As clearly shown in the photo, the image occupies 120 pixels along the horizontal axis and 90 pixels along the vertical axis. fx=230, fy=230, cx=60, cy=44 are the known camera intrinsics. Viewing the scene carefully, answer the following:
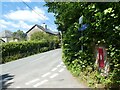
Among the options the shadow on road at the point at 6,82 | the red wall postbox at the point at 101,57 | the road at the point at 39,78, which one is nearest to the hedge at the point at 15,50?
the road at the point at 39,78

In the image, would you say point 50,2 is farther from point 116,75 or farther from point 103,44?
point 116,75

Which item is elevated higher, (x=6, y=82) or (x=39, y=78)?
(x=39, y=78)

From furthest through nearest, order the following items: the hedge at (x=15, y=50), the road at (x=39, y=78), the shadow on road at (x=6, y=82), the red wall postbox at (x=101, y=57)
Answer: the hedge at (x=15, y=50) < the shadow on road at (x=6, y=82) < the road at (x=39, y=78) < the red wall postbox at (x=101, y=57)

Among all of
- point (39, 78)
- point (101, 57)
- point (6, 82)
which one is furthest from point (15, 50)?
point (101, 57)

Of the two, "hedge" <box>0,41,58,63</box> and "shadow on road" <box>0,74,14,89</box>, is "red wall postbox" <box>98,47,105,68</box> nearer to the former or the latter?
"shadow on road" <box>0,74,14,89</box>

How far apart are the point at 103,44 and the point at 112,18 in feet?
5.47

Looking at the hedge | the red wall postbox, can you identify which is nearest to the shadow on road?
the red wall postbox

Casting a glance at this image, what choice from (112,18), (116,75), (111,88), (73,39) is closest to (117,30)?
(112,18)

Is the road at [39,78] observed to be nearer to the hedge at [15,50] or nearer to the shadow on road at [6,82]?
the shadow on road at [6,82]

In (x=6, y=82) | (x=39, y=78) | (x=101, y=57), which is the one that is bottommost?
(x=6, y=82)

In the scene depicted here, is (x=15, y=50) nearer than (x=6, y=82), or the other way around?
(x=6, y=82)

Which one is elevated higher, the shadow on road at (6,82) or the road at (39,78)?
the road at (39,78)

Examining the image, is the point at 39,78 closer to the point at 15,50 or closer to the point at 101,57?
the point at 101,57

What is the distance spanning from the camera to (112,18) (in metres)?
6.45
